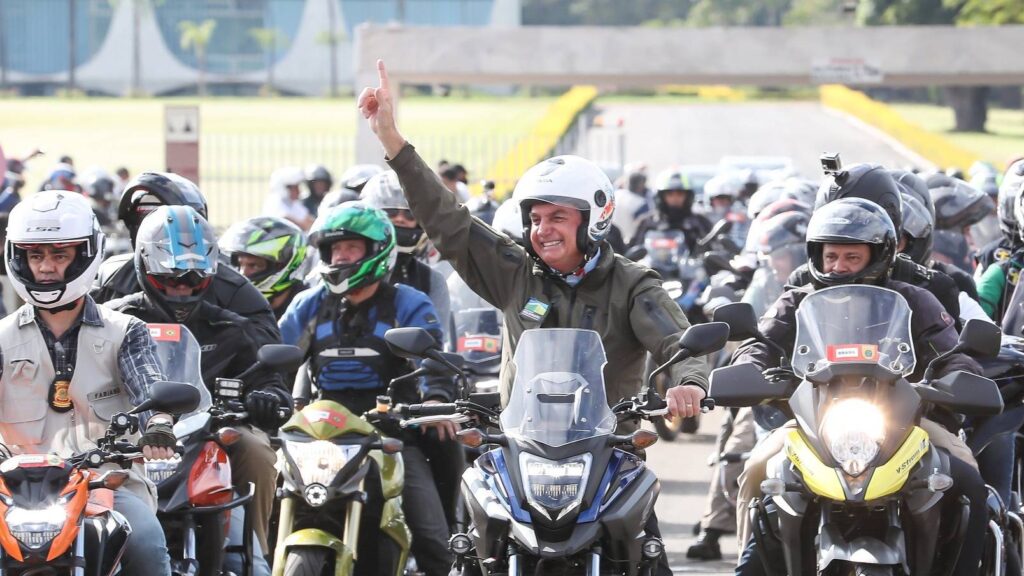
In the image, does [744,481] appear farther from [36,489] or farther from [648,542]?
[36,489]

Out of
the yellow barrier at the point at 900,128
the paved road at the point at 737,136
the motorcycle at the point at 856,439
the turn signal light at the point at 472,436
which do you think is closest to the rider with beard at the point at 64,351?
the turn signal light at the point at 472,436

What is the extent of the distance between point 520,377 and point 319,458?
1.55 metres

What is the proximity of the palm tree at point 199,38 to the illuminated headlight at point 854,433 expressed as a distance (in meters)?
111

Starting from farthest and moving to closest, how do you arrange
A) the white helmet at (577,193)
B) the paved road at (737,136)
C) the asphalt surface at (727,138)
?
the paved road at (737,136)
the asphalt surface at (727,138)
the white helmet at (577,193)

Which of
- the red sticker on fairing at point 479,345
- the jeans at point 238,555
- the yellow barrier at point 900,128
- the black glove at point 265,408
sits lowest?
the yellow barrier at point 900,128

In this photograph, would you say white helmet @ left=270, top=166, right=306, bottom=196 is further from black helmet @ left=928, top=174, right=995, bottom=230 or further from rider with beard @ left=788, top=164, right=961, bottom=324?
rider with beard @ left=788, top=164, right=961, bottom=324

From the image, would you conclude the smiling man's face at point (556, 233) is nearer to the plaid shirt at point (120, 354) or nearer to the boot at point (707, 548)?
the plaid shirt at point (120, 354)

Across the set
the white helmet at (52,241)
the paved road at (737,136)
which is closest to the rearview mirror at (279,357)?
the white helmet at (52,241)

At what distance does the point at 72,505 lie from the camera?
5.65 metres

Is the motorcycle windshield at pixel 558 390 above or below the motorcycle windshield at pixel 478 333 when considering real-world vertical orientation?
above

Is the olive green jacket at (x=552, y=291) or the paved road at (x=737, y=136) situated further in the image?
the paved road at (x=737, y=136)

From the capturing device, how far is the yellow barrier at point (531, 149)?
113 ft

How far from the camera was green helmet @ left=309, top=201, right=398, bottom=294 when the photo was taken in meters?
8.32

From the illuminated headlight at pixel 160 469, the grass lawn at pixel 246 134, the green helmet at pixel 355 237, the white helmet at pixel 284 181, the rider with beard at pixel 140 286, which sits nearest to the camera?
the illuminated headlight at pixel 160 469
